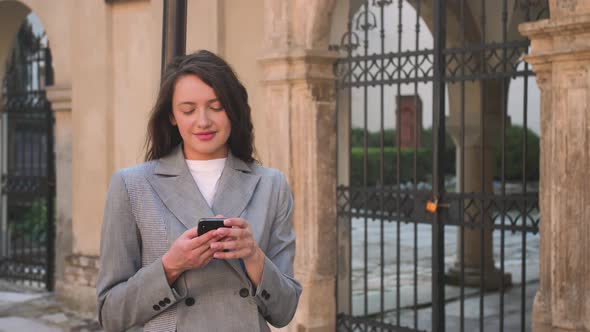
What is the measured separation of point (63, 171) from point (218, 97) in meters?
7.41

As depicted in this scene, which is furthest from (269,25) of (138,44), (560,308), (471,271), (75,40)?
(471,271)

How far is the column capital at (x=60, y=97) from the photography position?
343 inches

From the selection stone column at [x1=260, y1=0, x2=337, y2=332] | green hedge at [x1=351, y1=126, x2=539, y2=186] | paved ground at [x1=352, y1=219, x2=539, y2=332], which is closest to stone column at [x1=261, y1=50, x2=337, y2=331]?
stone column at [x1=260, y1=0, x2=337, y2=332]

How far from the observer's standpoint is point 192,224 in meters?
2.02

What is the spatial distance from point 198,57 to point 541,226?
3462mm

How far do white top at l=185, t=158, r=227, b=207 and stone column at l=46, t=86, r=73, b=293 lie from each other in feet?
23.1

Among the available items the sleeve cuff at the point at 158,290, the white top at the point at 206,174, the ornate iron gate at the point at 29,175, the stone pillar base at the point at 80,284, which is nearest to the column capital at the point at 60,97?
the ornate iron gate at the point at 29,175

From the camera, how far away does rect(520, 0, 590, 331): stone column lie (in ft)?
15.1

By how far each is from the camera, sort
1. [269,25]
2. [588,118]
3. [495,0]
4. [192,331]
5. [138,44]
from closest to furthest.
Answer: [192,331]
[588,118]
[269,25]
[138,44]
[495,0]

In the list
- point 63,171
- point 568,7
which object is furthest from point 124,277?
point 63,171

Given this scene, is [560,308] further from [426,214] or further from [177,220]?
[177,220]

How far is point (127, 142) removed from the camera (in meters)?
8.10

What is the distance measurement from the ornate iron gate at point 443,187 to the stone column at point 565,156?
0.32 metres

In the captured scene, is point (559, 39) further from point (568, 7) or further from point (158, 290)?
point (158, 290)
